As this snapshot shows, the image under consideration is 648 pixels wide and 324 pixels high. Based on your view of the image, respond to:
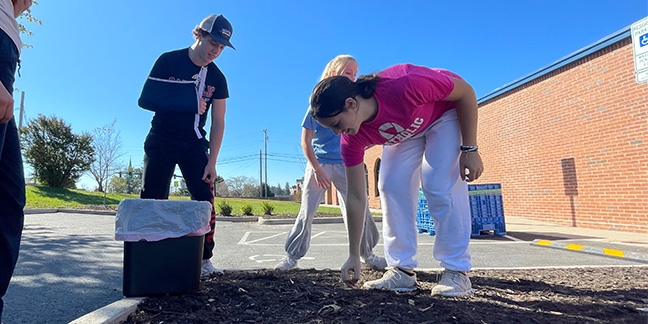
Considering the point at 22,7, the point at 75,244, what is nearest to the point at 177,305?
the point at 22,7

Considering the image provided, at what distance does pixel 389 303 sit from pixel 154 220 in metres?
1.46

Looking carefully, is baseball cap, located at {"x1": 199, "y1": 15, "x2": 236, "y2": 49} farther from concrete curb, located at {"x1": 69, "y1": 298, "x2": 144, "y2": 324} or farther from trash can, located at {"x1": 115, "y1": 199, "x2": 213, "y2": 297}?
concrete curb, located at {"x1": 69, "y1": 298, "x2": 144, "y2": 324}

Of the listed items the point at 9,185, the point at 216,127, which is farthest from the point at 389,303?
the point at 216,127

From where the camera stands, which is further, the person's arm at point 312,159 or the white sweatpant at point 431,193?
the person's arm at point 312,159

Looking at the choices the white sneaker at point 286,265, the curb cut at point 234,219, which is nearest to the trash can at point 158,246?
the white sneaker at point 286,265

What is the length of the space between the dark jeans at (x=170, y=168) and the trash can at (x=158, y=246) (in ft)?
1.63

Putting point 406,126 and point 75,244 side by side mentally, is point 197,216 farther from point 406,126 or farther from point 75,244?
point 75,244

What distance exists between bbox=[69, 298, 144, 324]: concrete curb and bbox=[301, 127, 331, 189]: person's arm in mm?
1817

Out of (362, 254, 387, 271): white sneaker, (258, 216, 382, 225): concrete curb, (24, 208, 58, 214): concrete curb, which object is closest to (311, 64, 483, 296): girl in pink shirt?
(362, 254, 387, 271): white sneaker

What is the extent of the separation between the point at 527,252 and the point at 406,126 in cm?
421

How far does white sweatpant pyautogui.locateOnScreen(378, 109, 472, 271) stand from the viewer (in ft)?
→ 7.52

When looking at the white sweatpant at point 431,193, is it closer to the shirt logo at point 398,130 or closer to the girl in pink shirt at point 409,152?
the girl in pink shirt at point 409,152

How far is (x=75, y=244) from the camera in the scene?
5.43 meters

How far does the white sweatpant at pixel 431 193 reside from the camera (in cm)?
229
